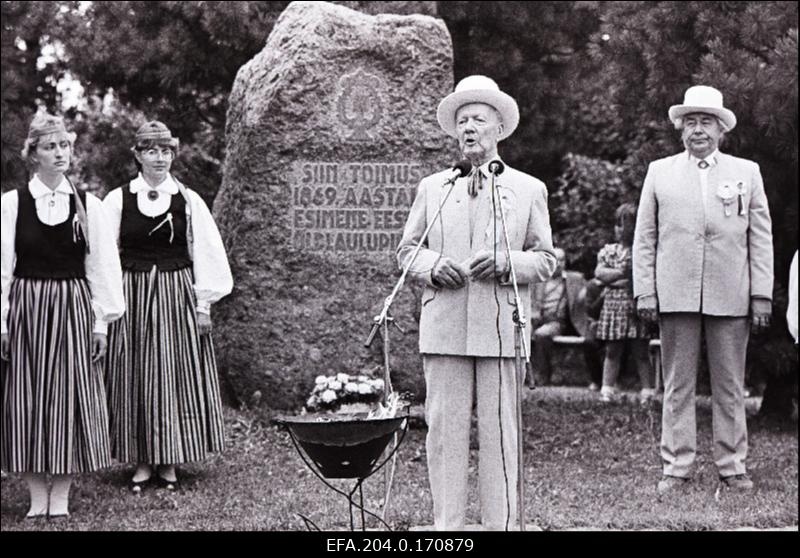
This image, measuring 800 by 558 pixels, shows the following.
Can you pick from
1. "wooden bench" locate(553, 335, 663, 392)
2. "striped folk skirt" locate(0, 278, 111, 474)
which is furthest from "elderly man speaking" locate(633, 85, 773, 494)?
"wooden bench" locate(553, 335, 663, 392)

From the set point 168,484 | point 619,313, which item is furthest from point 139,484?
point 619,313

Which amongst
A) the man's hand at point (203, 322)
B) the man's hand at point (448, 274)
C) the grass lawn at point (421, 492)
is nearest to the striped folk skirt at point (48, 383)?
the grass lawn at point (421, 492)

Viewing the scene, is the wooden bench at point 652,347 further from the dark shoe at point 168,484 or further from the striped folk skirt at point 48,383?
the striped folk skirt at point 48,383

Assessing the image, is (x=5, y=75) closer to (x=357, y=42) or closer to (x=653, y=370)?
(x=357, y=42)

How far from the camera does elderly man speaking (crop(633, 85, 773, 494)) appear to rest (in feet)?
23.4

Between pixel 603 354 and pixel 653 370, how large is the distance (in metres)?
0.86

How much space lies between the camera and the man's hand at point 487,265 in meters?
5.07

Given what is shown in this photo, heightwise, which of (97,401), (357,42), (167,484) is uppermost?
(357,42)

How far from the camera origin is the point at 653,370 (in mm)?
12602

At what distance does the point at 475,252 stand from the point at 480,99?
24.6 inches

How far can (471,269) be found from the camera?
510 cm

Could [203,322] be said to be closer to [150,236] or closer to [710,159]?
[150,236]

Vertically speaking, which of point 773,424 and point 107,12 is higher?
point 107,12

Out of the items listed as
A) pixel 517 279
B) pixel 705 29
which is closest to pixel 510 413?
pixel 517 279
